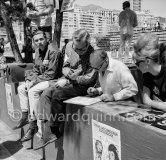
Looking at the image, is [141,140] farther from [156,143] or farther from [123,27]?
[123,27]

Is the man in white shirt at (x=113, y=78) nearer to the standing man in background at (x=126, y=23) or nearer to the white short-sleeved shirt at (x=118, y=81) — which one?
the white short-sleeved shirt at (x=118, y=81)

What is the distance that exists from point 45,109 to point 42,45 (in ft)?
3.50

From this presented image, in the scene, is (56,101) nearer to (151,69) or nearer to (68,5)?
(151,69)

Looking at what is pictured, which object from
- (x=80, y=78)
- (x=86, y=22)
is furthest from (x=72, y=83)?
(x=86, y=22)

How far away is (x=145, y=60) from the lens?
214cm

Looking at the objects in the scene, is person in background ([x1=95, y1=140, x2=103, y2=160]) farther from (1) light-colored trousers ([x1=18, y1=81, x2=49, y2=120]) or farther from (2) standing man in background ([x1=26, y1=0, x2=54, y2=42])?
(2) standing man in background ([x1=26, y1=0, x2=54, y2=42])

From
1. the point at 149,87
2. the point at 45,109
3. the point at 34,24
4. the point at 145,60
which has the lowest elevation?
the point at 45,109

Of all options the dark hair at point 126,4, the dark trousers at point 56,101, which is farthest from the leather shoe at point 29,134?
the dark hair at point 126,4

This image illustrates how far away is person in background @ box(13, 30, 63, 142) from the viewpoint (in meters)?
3.50

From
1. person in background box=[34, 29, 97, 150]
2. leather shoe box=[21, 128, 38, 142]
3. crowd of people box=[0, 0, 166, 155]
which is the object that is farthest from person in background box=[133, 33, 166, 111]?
leather shoe box=[21, 128, 38, 142]

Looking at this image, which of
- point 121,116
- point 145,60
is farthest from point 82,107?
point 145,60

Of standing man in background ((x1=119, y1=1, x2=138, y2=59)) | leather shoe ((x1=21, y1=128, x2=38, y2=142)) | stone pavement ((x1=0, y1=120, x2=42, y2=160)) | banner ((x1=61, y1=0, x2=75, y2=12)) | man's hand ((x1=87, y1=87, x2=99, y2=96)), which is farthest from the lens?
standing man in background ((x1=119, y1=1, x2=138, y2=59))

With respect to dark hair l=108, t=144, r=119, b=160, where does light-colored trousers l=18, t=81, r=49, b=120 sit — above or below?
above

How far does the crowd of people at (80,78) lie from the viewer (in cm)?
221
